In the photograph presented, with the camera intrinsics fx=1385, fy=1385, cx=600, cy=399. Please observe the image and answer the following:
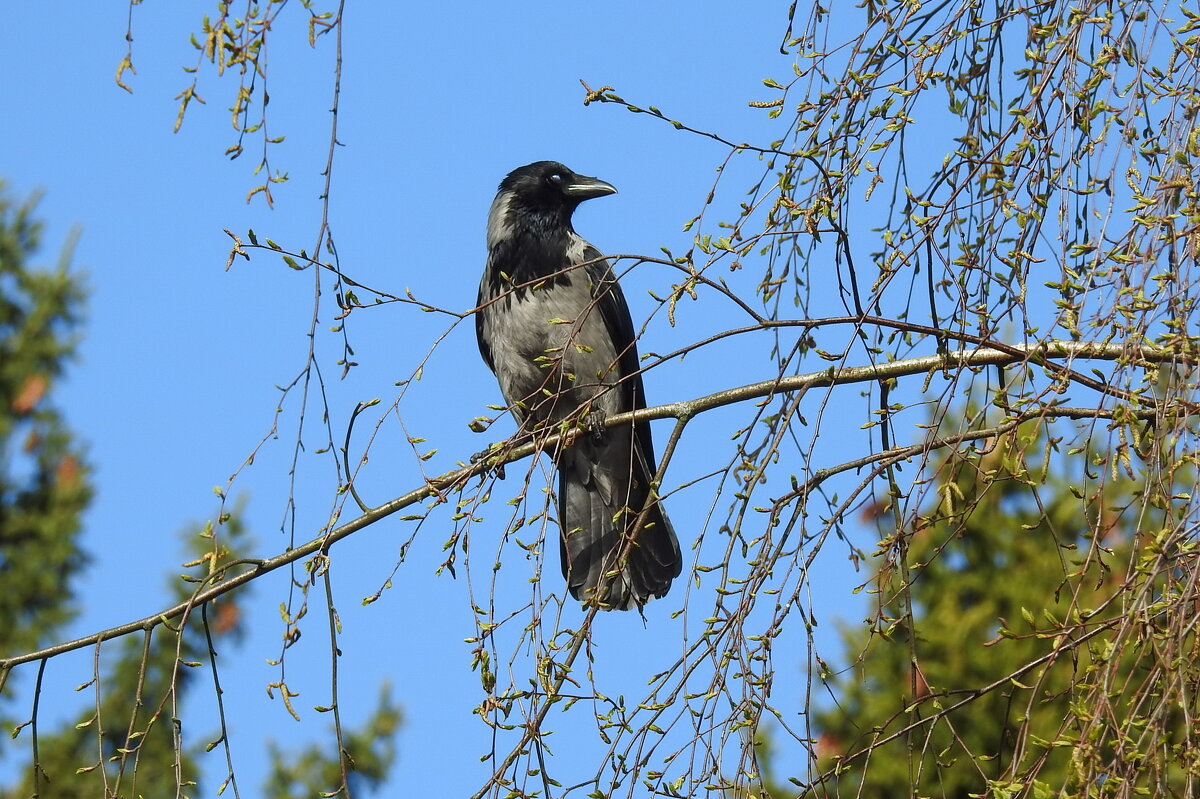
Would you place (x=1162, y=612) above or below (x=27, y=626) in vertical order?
below

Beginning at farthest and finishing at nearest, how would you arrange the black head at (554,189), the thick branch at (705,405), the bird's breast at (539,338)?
the black head at (554,189) → the bird's breast at (539,338) → the thick branch at (705,405)

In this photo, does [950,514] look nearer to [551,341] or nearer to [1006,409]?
[1006,409]

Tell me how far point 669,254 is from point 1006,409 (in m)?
0.72

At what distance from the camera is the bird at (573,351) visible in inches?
213

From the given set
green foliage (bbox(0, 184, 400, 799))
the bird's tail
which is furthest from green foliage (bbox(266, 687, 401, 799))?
the bird's tail

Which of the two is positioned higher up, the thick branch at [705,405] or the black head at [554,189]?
the black head at [554,189]

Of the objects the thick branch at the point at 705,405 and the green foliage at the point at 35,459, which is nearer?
the thick branch at the point at 705,405

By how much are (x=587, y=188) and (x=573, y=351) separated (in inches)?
50.5

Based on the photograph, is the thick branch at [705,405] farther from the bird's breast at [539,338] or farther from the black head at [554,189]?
the black head at [554,189]

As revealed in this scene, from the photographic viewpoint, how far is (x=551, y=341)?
5617mm

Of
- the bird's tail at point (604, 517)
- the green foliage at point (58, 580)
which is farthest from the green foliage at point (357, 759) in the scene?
the bird's tail at point (604, 517)

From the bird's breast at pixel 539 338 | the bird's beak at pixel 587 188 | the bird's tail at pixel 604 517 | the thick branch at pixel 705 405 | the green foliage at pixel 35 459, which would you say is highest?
the green foliage at pixel 35 459

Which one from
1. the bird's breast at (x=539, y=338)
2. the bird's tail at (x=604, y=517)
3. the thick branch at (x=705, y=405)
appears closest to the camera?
the thick branch at (x=705, y=405)

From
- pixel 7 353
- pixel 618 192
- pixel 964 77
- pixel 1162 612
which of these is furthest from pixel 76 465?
pixel 1162 612
